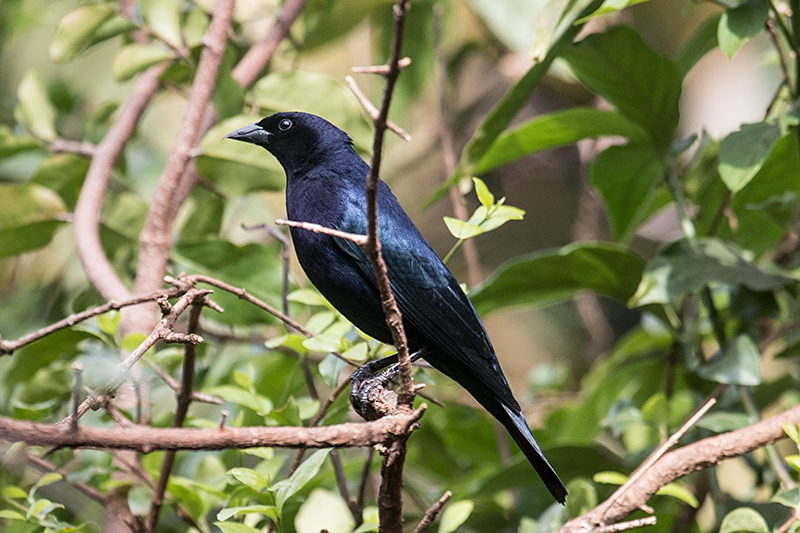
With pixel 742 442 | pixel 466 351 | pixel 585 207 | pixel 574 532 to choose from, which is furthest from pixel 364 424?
pixel 585 207

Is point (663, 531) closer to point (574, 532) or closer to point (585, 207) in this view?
point (574, 532)

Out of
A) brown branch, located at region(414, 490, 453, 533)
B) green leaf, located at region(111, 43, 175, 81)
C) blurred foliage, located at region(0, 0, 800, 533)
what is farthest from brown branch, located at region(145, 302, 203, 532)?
green leaf, located at region(111, 43, 175, 81)

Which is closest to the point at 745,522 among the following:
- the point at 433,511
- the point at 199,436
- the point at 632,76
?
the point at 433,511

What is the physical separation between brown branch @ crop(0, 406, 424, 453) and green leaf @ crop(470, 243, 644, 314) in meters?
1.12

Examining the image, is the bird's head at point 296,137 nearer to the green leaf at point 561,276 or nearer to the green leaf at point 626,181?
the green leaf at point 561,276

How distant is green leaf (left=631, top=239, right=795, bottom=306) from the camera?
1968mm

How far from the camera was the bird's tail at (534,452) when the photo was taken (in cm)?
159

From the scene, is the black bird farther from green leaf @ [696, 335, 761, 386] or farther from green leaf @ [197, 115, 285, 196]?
green leaf @ [696, 335, 761, 386]

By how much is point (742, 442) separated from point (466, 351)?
2.09 ft

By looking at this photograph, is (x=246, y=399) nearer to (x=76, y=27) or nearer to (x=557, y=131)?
(x=557, y=131)

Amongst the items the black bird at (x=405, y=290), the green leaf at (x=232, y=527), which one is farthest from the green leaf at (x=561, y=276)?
the green leaf at (x=232, y=527)

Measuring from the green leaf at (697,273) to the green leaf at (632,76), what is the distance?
0.39m

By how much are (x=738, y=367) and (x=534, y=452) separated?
70 centimetres

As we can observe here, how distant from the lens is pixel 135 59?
2.13 m
